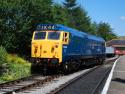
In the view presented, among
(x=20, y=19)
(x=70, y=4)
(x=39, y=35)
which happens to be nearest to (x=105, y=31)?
(x=70, y=4)

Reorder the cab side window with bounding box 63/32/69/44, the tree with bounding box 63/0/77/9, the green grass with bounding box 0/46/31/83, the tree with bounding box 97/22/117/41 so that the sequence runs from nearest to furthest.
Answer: the green grass with bounding box 0/46/31/83
the cab side window with bounding box 63/32/69/44
the tree with bounding box 63/0/77/9
the tree with bounding box 97/22/117/41

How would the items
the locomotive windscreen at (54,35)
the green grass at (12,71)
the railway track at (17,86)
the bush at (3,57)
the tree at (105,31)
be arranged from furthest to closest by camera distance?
the tree at (105,31)
the locomotive windscreen at (54,35)
the bush at (3,57)
the green grass at (12,71)
the railway track at (17,86)

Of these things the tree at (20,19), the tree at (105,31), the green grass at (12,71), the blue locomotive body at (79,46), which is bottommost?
the green grass at (12,71)

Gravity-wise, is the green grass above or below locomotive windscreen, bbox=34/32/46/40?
below

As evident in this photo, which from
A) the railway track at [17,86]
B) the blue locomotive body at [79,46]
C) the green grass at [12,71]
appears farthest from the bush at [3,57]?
the blue locomotive body at [79,46]

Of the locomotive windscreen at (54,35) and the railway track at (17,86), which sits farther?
the locomotive windscreen at (54,35)

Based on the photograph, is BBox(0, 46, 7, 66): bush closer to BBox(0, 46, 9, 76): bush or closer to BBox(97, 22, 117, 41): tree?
BBox(0, 46, 9, 76): bush

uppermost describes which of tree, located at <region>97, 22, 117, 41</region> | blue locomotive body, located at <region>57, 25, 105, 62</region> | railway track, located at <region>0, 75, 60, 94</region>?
tree, located at <region>97, 22, 117, 41</region>

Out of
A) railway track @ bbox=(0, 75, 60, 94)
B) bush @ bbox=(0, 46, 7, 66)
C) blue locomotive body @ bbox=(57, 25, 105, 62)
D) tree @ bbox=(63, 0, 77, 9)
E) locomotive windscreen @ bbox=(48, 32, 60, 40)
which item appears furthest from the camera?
tree @ bbox=(63, 0, 77, 9)

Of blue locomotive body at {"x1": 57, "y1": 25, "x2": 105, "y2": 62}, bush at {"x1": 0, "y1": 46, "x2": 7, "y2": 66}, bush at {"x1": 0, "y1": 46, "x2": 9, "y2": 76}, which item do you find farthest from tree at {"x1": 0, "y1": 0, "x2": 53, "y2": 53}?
bush at {"x1": 0, "y1": 46, "x2": 7, "y2": 66}

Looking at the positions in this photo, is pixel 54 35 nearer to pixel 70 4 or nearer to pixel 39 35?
pixel 39 35

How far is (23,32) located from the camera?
32906 millimetres

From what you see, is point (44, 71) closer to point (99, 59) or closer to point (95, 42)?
point (95, 42)

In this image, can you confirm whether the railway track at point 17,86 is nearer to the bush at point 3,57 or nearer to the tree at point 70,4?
the bush at point 3,57
